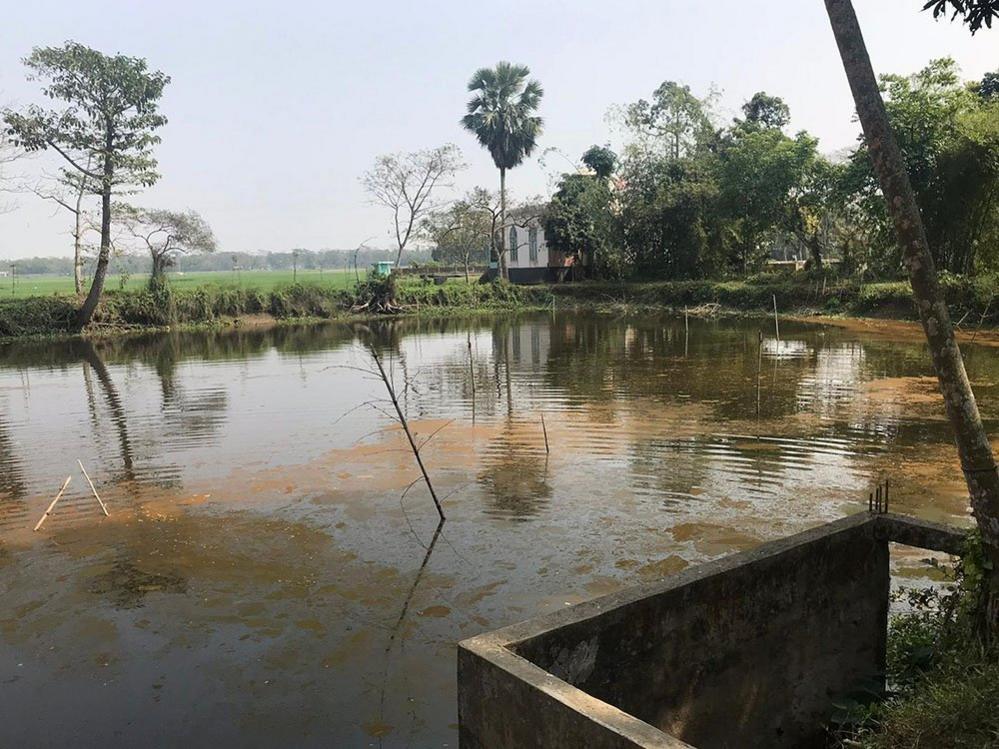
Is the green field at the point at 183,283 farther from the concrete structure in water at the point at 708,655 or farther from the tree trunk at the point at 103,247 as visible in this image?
the concrete structure in water at the point at 708,655

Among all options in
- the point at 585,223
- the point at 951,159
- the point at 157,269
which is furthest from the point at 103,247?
the point at 951,159

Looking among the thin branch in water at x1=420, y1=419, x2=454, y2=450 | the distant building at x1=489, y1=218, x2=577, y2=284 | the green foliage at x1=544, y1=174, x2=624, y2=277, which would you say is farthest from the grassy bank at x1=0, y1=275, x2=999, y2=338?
the thin branch in water at x1=420, y1=419, x2=454, y2=450

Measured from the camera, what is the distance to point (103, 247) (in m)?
33.4

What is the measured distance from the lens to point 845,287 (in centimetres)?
3316

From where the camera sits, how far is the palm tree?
45375 mm

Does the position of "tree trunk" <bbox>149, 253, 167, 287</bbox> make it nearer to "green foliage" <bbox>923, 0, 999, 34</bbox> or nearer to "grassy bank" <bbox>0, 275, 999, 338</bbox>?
"grassy bank" <bbox>0, 275, 999, 338</bbox>

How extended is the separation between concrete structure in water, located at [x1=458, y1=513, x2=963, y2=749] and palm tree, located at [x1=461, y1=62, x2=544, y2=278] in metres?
42.3

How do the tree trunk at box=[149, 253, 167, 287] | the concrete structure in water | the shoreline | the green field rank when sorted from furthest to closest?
the green field, the tree trunk at box=[149, 253, 167, 287], the shoreline, the concrete structure in water

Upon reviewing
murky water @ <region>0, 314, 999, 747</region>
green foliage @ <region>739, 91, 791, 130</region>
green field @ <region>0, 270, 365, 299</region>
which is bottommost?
murky water @ <region>0, 314, 999, 747</region>

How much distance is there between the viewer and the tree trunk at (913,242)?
371 cm

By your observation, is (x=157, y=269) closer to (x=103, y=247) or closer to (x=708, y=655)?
(x=103, y=247)

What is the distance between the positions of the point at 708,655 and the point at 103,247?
34.6 meters

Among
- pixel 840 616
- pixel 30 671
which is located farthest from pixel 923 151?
pixel 30 671

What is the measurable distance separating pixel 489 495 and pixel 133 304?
30.2m
